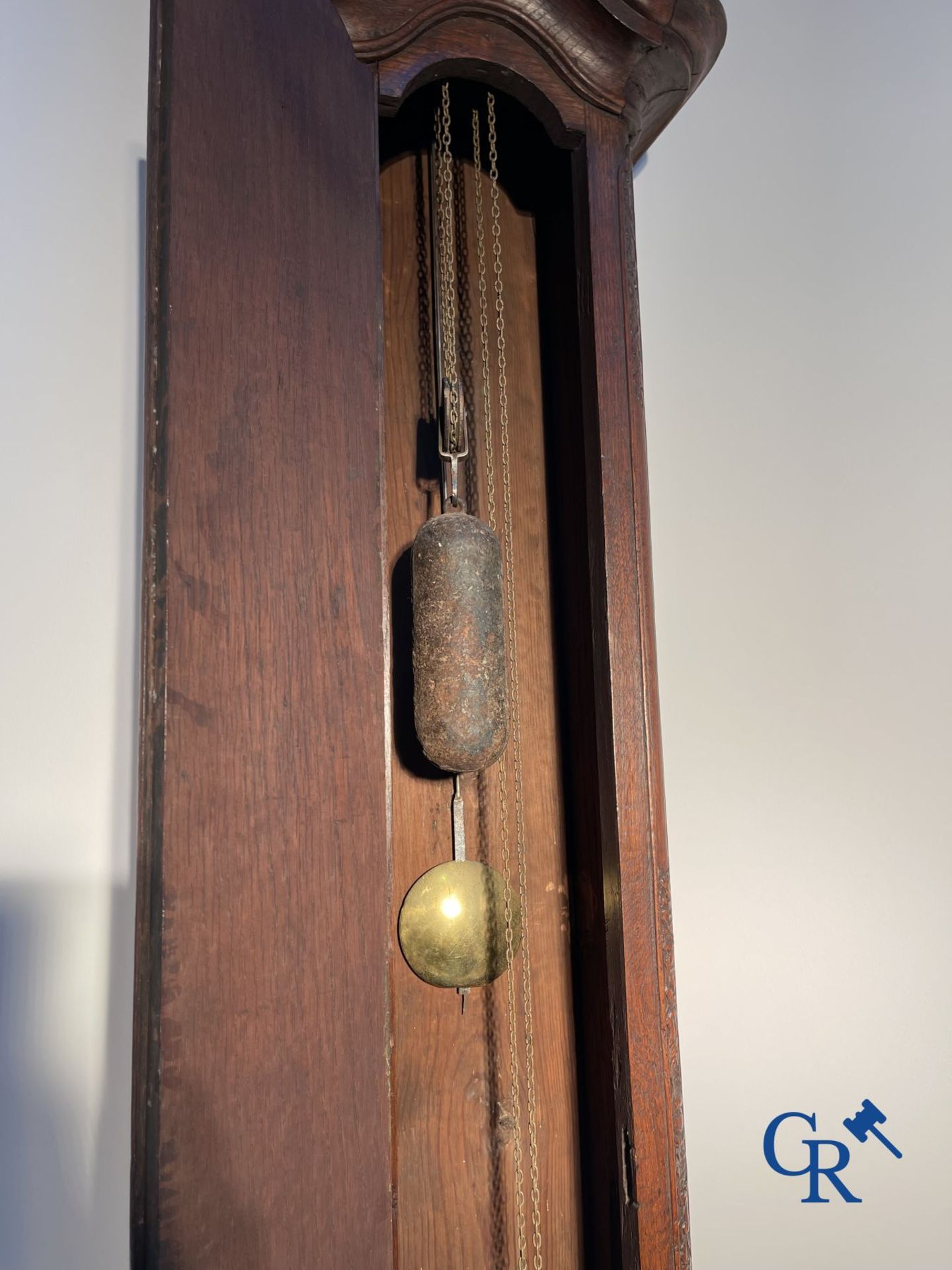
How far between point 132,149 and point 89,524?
0.35 metres

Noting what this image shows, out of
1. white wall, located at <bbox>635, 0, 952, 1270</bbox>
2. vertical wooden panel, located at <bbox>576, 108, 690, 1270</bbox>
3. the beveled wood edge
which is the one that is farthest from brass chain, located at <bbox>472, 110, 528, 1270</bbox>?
the beveled wood edge

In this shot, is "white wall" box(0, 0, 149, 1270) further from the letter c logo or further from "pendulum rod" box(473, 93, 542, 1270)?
the letter c logo

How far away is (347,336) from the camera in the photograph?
23.8 inches

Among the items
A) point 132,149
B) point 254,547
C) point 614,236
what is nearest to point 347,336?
point 254,547

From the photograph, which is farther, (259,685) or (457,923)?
(457,923)

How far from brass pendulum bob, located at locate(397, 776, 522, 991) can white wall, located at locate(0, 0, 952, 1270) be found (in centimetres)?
25

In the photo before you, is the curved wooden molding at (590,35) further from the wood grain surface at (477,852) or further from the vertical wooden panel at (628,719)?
the wood grain surface at (477,852)

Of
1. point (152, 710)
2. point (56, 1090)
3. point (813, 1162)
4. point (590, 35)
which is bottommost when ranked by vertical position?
point (813, 1162)

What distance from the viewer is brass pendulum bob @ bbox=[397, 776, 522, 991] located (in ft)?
2.50

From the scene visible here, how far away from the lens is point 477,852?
32.3 inches

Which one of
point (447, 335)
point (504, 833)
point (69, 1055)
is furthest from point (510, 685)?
point (69, 1055)

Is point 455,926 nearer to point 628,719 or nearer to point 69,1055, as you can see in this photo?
point 628,719

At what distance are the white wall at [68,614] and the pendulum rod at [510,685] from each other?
31 cm

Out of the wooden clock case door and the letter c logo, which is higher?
the wooden clock case door
